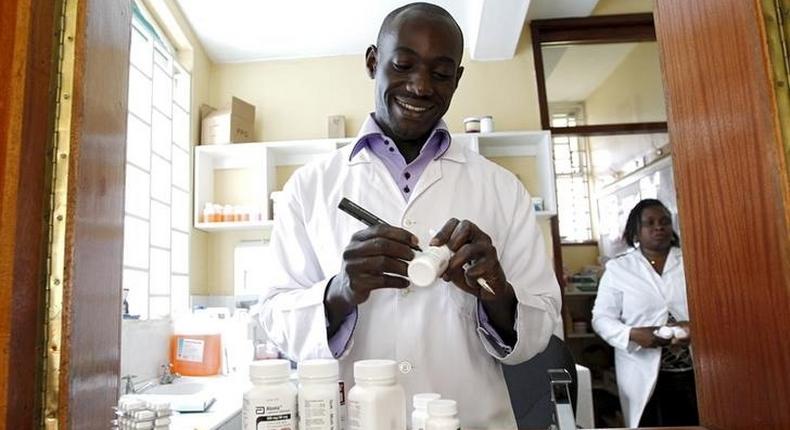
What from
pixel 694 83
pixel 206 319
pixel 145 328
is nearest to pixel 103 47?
pixel 694 83

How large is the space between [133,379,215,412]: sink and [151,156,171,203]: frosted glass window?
900 mm

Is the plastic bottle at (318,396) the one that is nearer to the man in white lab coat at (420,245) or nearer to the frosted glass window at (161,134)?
the man in white lab coat at (420,245)

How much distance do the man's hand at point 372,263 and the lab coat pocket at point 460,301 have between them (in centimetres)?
15

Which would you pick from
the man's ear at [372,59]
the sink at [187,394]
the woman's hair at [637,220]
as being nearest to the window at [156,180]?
the sink at [187,394]

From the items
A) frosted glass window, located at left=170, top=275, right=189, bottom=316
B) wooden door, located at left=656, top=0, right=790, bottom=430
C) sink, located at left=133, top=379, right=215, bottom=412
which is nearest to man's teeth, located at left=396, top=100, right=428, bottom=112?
wooden door, located at left=656, top=0, right=790, bottom=430

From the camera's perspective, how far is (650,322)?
2193 millimetres

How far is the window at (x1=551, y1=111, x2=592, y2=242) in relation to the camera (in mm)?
3576

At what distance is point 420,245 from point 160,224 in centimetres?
223

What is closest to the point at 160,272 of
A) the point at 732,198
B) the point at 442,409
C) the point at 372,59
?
the point at 372,59

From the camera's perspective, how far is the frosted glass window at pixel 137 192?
240 cm

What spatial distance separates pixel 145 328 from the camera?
93.4 inches

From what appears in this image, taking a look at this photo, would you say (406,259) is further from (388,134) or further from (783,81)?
(783,81)

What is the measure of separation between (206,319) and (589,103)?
261cm

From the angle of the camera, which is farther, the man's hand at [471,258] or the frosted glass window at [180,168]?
the frosted glass window at [180,168]
